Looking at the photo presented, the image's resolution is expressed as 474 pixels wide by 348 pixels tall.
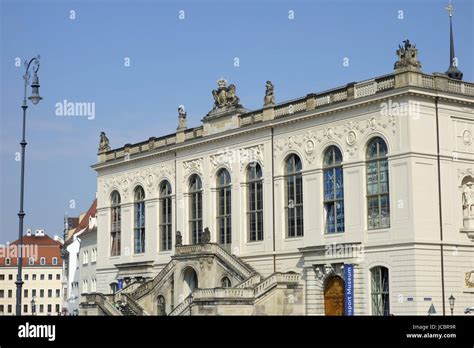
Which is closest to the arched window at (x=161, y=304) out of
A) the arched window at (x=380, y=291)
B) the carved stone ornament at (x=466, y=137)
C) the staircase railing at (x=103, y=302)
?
the staircase railing at (x=103, y=302)

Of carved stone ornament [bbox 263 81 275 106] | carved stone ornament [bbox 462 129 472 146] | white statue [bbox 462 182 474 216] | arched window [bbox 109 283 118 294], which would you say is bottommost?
arched window [bbox 109 283 118 294]

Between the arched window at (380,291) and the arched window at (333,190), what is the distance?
3.56 m

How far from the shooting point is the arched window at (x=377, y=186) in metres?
49.2

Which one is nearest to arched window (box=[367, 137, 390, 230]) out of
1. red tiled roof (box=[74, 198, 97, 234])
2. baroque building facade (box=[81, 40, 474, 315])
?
baroque building facade (box=[81, 40, 474, 315])

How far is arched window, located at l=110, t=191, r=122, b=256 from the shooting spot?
7306 cm

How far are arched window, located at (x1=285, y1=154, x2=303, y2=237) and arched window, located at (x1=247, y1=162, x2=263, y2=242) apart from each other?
2.56m

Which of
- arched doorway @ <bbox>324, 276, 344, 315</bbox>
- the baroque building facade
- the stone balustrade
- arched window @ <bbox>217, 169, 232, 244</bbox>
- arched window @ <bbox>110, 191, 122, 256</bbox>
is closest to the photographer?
the baroque building facade

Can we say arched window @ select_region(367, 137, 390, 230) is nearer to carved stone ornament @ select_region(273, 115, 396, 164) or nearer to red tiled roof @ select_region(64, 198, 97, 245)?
carved stone ornament @ select_region(273, 115, 396, 164)

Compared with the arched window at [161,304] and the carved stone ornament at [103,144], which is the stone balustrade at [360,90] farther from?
the carved stone ornament at [103,144]
